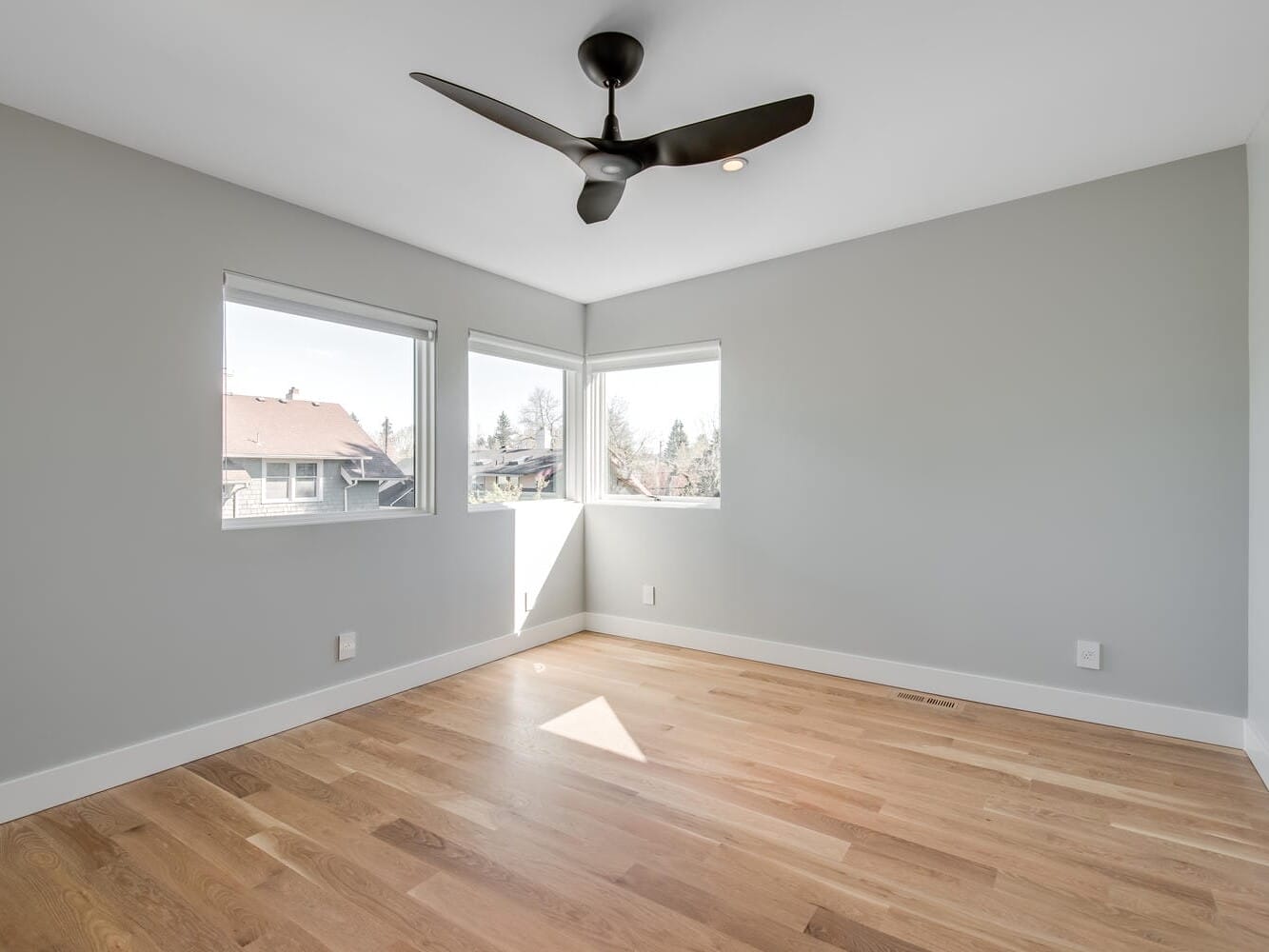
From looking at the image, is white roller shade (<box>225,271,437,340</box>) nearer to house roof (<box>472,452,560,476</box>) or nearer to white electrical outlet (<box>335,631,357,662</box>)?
house roof (<box>472,452,560,476</box>)

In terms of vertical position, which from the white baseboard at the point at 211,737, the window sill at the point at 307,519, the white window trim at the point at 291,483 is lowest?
the white baseboard at the point at 211,737

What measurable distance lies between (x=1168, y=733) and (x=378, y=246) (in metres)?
4.17

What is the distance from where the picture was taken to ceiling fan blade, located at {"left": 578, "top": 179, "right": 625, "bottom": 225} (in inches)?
85.7

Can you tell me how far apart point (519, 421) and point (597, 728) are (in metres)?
2.08

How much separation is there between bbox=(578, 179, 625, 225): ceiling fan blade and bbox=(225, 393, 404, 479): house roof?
1.62 m

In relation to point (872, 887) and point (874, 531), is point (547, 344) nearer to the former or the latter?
A: point (874, 531)

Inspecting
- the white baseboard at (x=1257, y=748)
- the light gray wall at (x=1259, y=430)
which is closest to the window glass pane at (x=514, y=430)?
the light gray wall at (x=1259, y=430)

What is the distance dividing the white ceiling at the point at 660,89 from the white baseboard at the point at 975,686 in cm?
225

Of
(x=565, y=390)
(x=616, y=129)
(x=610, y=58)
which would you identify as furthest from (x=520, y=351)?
(x=610, y=58)

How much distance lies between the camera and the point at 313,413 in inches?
120

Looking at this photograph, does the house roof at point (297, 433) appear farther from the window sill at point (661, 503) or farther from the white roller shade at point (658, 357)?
the white roller shade at point (658, 357)

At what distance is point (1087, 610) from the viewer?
286 cm

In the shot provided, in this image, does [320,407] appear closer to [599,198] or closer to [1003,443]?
[599,198]

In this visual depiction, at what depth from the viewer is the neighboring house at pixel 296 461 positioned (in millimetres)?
2754
